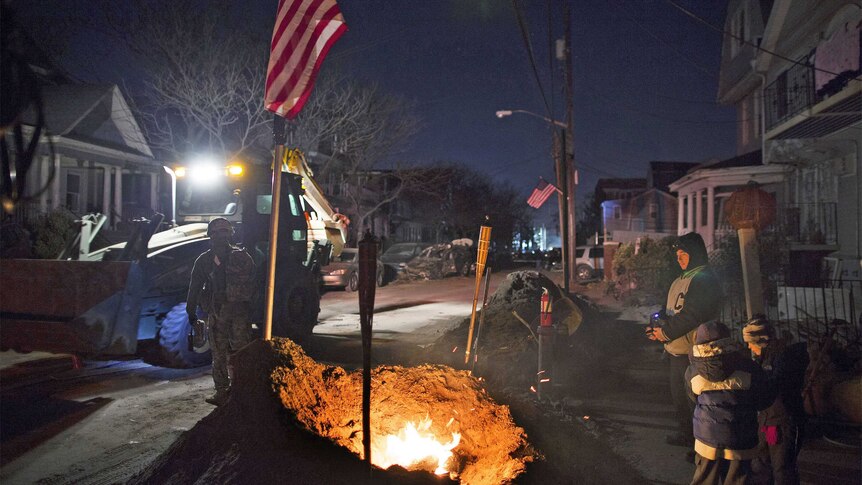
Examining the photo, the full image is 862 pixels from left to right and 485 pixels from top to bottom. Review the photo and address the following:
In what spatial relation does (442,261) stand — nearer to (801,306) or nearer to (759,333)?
(801,306)

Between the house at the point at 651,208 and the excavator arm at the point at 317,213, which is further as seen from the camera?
the house at the point at 651,208

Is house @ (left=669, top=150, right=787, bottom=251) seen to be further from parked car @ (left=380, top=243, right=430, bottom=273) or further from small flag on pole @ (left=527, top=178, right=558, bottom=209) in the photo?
parked car @ (left=380, top=243, right=430, bottom=273)

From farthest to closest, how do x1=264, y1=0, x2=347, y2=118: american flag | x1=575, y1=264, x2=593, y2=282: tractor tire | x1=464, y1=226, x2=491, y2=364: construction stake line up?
x1=575, y1=264, x2=593, y2=282: tractor tire < x1=464, y1=226, x2=491, y2=364: construction stake < x1=264, y1=0, x2=347, y2=118: american flag

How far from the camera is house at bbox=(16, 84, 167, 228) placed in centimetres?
1892

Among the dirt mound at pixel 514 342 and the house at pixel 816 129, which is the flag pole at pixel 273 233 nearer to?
the dirt mound at pixel 514 342

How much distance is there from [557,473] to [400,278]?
2319 cm

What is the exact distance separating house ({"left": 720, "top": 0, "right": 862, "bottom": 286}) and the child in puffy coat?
9.10m

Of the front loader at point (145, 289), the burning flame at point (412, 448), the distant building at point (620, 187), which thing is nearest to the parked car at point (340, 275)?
the front loader at point (145, 289)

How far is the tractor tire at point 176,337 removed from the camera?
23.4ft

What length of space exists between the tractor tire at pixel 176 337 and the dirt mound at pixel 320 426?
393 centimetres

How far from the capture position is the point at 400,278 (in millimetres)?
26547

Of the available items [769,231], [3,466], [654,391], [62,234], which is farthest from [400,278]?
[3,466]

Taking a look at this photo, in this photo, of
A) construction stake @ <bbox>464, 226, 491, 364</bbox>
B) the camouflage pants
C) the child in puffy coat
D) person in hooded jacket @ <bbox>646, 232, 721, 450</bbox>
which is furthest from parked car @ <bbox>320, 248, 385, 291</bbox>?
the child in puffy coat

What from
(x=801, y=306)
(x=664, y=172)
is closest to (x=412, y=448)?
(x=801, y=306)
